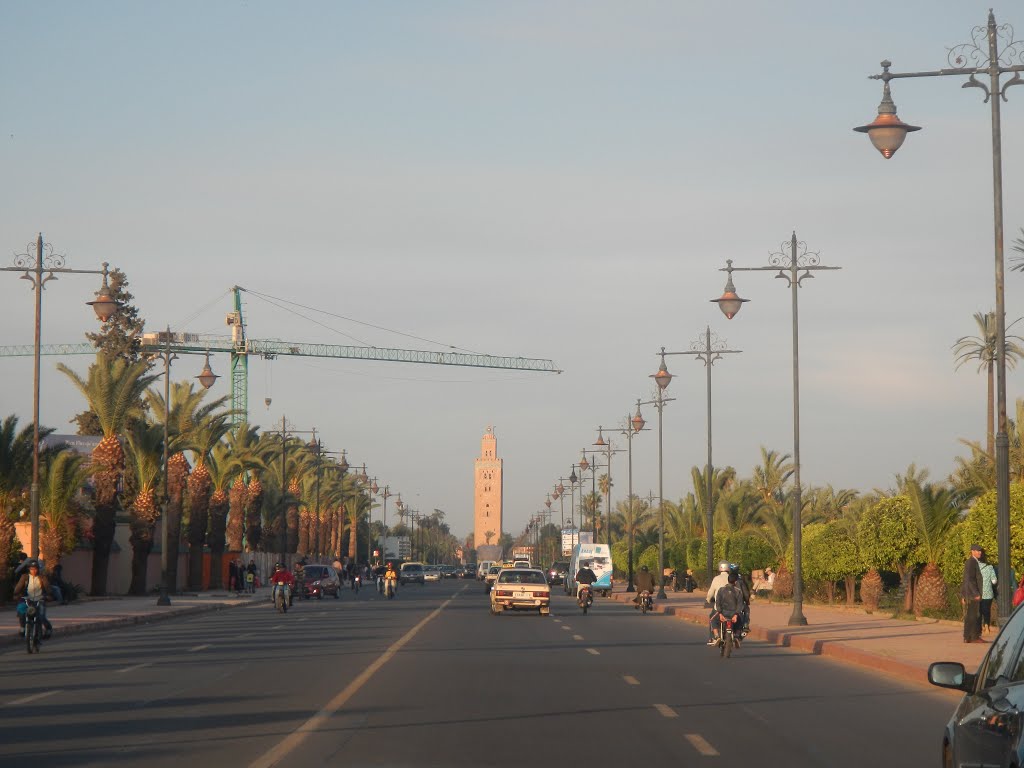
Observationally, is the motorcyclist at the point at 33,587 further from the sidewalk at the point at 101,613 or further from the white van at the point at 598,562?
the white van at the point at 598,562

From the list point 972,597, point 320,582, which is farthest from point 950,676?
point 320,582

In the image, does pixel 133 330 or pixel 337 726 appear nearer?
pixel 337 726

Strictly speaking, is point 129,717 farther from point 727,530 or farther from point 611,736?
point 727,530

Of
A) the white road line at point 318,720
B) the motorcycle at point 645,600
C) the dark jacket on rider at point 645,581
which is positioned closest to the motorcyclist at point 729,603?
the white road line at point 318,720

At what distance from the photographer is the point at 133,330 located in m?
102

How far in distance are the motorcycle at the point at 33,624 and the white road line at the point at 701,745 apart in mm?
16006

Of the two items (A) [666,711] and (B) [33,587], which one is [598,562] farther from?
(A) [666,711]

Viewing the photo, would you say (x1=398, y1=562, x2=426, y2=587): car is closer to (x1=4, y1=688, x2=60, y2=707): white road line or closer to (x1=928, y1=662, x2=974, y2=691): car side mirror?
(x1=4, y1=688, x2=60, y2=707): white road line

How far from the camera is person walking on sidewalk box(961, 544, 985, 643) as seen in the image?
82.0ft

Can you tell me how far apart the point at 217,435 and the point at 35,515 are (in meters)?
28.6

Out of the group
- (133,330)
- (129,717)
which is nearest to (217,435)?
(133,330)

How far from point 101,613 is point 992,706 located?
38584 millimetres

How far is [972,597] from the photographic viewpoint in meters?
25.2

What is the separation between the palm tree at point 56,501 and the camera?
49.9 meters
